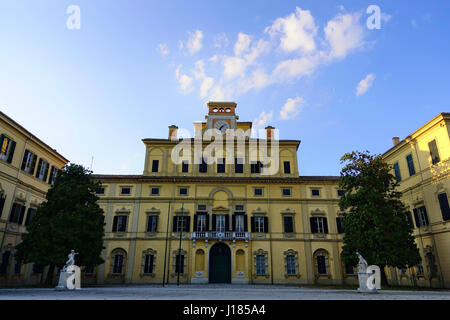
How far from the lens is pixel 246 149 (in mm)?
34938

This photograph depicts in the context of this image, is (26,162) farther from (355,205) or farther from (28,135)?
(355,205)

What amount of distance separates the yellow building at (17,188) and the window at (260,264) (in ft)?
68.2

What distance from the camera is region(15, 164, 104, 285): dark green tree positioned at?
69.8 ft

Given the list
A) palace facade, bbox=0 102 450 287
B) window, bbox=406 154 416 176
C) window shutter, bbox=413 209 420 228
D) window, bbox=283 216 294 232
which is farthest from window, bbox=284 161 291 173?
window shutter, bbox=413 209 420 228

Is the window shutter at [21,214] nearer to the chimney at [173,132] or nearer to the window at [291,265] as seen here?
the chimney at [173,132]

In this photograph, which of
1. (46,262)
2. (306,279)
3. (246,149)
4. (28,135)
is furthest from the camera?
(246,149)

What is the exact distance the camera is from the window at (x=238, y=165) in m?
Answer: 34.1

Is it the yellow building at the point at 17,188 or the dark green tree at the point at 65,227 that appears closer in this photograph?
the dark green tree at the point at 65,227

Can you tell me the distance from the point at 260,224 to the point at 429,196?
53.1 ft

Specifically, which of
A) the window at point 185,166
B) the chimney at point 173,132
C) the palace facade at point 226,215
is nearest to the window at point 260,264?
the palace facade at point 226,215

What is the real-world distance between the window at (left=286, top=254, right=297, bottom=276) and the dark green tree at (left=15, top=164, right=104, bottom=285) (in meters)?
19.1

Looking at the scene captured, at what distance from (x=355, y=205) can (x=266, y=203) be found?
35.3 ft

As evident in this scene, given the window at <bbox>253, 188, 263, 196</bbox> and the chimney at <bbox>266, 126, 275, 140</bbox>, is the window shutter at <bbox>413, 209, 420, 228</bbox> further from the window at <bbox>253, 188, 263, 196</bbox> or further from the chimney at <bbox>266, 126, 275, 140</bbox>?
the chimney at <bbox>266, 126, 275, 140</bbox>
